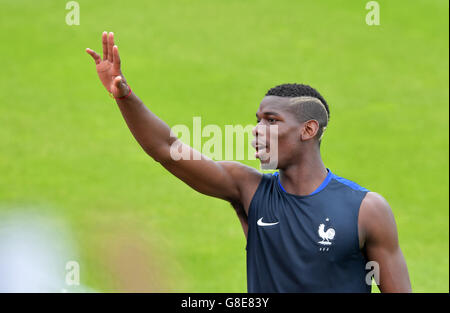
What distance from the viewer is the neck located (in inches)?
171

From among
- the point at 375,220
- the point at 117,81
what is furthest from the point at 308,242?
the point at 117,81

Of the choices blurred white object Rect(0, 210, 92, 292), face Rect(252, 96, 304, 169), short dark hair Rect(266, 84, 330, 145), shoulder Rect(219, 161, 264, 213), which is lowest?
blurred white object Rect(0, 210, 92, 292)

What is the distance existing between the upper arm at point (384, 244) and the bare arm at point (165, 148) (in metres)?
0.72

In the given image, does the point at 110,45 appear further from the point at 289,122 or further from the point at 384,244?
the point at 384,244

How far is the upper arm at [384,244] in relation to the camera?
4086 mm

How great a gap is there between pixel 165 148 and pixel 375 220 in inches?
49.7

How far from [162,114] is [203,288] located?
5.30m

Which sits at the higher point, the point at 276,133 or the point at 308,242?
the point at 276,133

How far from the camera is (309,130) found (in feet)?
14.5

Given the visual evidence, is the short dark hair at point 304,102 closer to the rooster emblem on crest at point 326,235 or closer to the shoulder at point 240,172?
the shoulder at point 240,172

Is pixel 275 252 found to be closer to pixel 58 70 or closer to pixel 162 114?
pixel 162 114

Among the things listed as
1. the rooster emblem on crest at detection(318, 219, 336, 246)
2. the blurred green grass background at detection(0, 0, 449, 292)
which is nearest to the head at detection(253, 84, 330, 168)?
the rooster emblem on crest at detection(318, 219, 336, 246)

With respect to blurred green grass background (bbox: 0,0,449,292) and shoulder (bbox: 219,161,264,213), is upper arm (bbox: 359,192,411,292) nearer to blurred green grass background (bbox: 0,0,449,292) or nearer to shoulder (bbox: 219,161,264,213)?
shoulder (bbox: 219,161,264,213)

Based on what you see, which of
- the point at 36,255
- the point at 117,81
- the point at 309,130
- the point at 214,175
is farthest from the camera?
the point at 36,255
